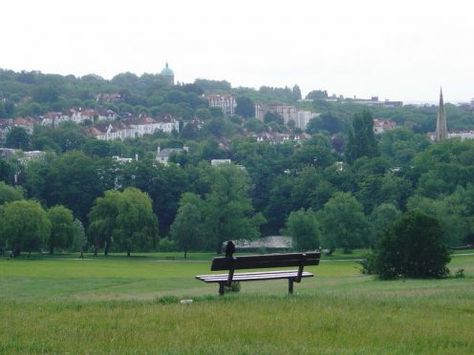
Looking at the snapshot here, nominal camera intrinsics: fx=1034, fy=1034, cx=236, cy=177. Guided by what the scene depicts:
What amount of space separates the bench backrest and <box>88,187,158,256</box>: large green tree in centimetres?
5264

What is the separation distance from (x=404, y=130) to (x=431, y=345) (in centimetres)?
14563

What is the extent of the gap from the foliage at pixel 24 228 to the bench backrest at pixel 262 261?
5008 centimetres

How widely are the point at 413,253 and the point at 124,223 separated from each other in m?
42.3

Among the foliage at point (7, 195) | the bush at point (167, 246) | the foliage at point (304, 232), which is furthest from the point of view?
the foliage at point (7, 195)

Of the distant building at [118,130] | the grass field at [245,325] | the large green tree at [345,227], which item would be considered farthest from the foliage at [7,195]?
the distant building at [118,130]

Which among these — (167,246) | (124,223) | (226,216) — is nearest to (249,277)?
(124,223)

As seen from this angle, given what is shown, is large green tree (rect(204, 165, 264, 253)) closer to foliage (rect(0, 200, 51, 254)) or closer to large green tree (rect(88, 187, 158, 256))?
large green tree (rect(88, 187, 158, 256))

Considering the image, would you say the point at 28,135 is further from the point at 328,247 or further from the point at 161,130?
the point at 328,247

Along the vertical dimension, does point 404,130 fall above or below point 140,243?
above

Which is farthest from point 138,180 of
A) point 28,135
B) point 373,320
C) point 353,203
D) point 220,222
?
point 373,320

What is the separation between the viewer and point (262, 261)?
15.4 meters

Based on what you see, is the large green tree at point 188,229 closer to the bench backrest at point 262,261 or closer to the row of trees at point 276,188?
the row of trees at point 276,188

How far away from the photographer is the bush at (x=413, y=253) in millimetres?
27734

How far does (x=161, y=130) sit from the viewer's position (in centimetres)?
19175
